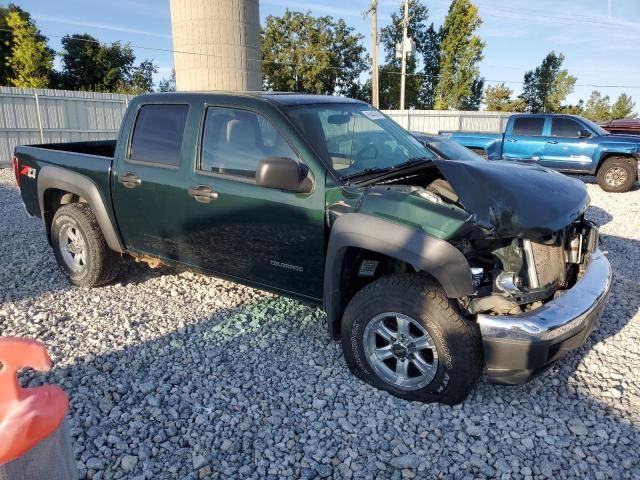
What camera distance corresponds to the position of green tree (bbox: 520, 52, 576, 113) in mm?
36812

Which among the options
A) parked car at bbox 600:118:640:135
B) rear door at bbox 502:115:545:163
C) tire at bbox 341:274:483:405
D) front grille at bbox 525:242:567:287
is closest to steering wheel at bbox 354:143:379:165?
tire at bbox 341:274:483:405

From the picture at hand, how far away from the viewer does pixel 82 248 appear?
4902mm

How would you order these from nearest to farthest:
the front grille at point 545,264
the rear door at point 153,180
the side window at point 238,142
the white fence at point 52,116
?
the front grille at point 545,264 → the side window at point 238,142 → the rear door at point 153,180 → the white fence at point 52,116

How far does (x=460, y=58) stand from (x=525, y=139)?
91.3 feet

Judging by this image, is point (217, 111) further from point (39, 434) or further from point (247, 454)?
point (39, 434)

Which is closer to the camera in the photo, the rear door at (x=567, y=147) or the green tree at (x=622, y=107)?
the rear door at (x=567, y=147)

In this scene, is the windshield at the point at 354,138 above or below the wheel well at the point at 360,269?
above

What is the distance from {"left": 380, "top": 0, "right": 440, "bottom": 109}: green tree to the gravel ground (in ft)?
129

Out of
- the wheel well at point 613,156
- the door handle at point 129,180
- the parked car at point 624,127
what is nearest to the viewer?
the door handle at point 129,180

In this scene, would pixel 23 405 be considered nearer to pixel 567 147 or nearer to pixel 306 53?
pixel 567 147

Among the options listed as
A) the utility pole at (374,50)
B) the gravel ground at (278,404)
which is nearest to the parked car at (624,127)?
the utility pole at (374,50)

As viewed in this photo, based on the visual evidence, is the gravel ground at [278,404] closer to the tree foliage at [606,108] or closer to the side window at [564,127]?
the side window at [564,127]

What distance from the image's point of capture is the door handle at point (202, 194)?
3724mm

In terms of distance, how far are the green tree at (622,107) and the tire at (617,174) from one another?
32255 mm
